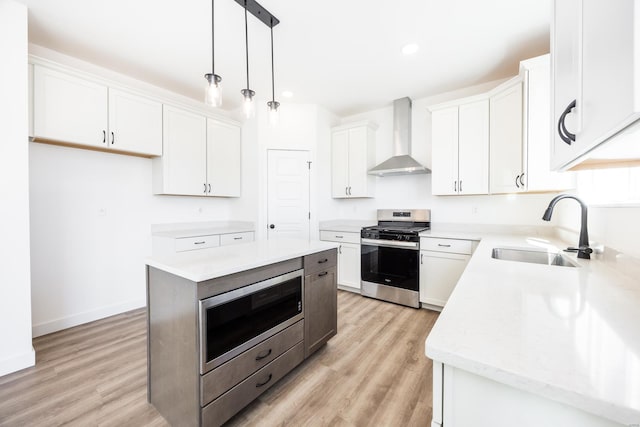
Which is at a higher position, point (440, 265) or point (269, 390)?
point (440, 265)

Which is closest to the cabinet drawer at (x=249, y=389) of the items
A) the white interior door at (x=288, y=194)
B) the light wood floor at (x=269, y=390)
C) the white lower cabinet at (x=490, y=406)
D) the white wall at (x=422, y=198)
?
the light wood floor at (x=269, y=390)

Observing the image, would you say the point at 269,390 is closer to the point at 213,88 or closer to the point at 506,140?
the point at 213,88

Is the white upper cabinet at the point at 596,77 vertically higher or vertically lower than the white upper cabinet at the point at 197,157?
lower

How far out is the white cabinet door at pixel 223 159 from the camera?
3686 mm

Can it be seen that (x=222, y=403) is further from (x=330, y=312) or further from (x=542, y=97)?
(x=542, y=97)

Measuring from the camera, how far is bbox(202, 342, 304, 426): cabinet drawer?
1.37m

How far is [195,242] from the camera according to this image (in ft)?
10.7

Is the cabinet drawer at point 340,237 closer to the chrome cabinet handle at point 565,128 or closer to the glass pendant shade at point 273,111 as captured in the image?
the glass pendant shade at point 273,111

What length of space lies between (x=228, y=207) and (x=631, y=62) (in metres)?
4.38

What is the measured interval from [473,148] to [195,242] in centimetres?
355

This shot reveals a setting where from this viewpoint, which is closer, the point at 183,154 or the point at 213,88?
the point at 213,88

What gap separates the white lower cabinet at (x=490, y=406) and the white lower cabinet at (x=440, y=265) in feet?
8.54

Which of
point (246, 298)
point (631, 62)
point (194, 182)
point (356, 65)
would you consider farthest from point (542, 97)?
point (194, 182)

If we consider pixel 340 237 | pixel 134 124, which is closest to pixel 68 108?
pixel 134 124
